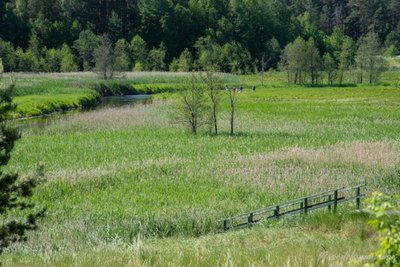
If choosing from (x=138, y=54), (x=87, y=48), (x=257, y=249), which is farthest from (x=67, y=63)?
(x=257, y=249)

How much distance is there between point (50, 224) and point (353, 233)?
9.67 m

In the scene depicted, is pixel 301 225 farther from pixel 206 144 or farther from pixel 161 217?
pixel 206 144

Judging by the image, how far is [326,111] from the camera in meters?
57.7

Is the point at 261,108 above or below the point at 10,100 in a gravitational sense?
below

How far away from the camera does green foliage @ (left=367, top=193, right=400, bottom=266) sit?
4.73 m

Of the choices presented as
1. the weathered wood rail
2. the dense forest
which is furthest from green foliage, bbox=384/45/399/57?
the weathered wood rail

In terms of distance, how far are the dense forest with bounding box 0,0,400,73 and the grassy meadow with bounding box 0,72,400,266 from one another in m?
73.5

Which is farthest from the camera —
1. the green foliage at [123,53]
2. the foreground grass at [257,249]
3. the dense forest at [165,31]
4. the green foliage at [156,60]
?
the green foliage at [156,60]

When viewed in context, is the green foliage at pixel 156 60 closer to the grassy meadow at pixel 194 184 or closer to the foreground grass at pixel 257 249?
the grassy meadow at pixel 194 184

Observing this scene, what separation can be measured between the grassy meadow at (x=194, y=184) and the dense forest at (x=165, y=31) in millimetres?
73488

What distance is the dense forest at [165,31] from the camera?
5049 inches

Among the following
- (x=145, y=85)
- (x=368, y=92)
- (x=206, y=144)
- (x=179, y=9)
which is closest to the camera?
(x=206, y=144)

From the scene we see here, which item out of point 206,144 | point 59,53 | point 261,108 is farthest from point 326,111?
point 59,53

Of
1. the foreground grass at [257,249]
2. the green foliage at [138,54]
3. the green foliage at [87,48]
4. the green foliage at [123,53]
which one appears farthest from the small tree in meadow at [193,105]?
the green foliage at [138,54]
